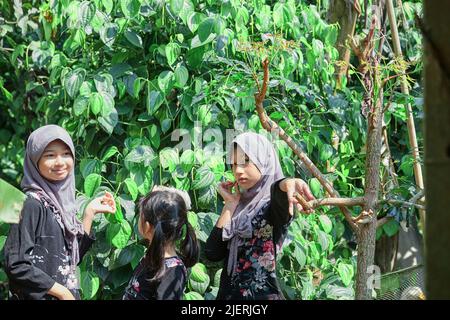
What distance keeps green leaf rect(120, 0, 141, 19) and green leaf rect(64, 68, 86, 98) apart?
11.6 inches

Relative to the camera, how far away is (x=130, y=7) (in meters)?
3.56

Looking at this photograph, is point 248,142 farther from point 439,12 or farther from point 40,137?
point 439,12

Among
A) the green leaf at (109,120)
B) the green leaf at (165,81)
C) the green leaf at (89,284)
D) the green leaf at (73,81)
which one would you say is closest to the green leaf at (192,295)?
the green leaf at (89,284)

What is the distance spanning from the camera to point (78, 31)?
3645 millimetres

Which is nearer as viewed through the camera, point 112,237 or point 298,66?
point 112,237

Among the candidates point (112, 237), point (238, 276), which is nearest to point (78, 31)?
point (112, 237)

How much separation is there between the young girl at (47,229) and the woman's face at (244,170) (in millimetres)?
456

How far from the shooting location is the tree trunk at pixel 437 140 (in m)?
1.42

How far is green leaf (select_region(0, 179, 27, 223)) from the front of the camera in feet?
8.58

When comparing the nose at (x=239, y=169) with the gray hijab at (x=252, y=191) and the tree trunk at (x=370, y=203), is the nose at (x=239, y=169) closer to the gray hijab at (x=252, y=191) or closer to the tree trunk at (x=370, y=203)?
the gray hijab at (x=252, y=191)
